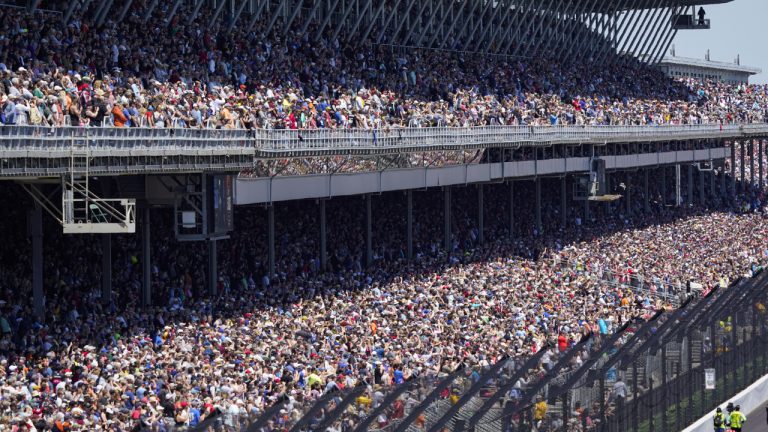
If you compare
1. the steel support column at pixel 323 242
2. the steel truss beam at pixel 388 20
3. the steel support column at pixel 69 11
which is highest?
the steel truss beam at pixel 388 20

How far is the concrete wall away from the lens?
106 ft

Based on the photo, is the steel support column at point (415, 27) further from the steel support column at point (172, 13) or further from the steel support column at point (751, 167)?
the steel support column at point (751, 167)

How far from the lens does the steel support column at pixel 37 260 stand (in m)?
26.0

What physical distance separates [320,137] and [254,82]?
3107mm

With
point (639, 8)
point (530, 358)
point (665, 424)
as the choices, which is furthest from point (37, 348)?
point (639, 8)

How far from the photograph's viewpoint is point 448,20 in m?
55.6

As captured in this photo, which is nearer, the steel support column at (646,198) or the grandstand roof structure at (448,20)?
the grandstand roof structure at (448,20)

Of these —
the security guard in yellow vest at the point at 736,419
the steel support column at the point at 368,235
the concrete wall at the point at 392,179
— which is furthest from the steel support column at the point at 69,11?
the security guard in yellow vest at the point at 736,419

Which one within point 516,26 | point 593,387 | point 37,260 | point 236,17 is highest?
point 516,26

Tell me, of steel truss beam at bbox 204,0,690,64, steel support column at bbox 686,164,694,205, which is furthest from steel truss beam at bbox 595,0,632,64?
steel support column at bbox 686,164,694,205

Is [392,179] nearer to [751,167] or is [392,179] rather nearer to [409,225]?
[409,225]

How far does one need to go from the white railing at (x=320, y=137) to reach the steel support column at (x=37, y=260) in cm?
231

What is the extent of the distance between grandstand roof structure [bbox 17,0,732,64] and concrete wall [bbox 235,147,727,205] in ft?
18.1

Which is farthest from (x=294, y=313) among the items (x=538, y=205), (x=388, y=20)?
(x=538, y=205)
